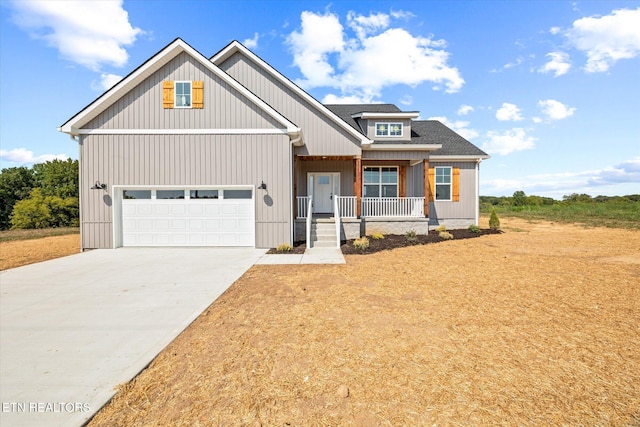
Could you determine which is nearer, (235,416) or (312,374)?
(235,416)

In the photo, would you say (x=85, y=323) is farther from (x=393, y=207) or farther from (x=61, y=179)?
(x=61, y=179)

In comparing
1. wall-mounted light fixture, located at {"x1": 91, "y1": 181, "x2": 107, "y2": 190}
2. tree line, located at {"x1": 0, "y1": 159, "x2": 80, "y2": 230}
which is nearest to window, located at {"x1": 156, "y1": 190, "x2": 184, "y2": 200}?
wall-mounted light fixture, located at {"x1": 91, "y1": 181, "x2": 107, "y2": 190}

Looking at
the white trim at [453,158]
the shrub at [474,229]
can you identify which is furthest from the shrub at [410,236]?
the white trim at [453,158]

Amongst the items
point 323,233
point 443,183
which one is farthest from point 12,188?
point 443,183

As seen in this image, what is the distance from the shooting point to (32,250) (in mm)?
10148

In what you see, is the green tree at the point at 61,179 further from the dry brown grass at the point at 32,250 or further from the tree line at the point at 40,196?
the dry brown grass at the point at 32,250

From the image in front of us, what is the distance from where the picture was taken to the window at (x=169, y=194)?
10.2 m

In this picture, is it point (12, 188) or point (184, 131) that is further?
point (12, 188)

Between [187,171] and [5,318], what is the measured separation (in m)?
6.53

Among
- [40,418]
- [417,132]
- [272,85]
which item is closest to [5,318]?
[40,418]

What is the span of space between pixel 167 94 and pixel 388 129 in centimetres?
939

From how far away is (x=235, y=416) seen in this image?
2.27m

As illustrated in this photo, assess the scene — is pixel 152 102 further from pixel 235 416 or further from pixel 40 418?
pixel 235 416

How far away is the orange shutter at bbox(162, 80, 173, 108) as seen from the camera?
32.5ft
